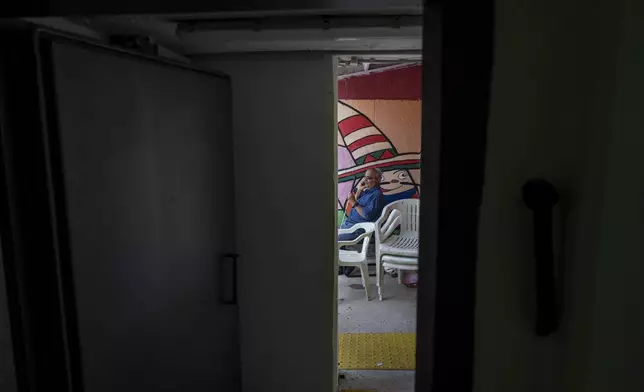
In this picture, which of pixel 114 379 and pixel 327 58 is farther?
pixel 327 58

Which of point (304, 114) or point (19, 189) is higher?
point (304, 114)

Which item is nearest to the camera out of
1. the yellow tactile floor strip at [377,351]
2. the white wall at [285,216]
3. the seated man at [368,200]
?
the white wall at [285,216]

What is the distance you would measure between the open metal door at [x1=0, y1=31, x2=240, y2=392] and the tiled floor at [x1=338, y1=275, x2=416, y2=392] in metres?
1.51

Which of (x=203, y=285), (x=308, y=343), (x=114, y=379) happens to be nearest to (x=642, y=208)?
(x=114, y=379)

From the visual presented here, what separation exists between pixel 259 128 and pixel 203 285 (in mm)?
776

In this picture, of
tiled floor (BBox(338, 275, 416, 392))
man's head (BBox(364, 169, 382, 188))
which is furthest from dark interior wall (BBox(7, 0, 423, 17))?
man's head (BBox(364, 169, 382, 188))

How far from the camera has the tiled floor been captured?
8.63 ft

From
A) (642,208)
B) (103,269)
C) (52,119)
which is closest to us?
(642,208)

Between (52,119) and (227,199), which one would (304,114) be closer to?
(227,199)

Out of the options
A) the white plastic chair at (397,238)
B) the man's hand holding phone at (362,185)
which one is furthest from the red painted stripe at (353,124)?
the white plastic chair at (397,238)

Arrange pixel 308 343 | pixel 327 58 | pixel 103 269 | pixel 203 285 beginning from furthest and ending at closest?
pixel 308 343, pixel 327 58, pixel 203 285, pixel 103 269

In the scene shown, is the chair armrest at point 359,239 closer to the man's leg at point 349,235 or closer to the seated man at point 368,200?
the man's leg at point 349,235

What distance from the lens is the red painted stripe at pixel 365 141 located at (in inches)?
178

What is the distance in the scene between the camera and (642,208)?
49 cm
